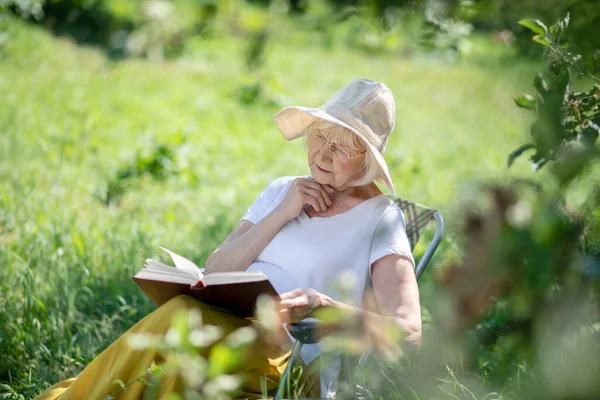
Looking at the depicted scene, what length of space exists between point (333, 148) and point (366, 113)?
197mm

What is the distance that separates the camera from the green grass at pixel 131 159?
390 centimetres

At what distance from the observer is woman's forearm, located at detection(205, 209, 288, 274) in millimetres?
3143

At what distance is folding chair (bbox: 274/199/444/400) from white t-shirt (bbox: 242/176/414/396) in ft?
0.60

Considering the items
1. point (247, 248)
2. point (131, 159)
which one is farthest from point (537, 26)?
point (131, 159)

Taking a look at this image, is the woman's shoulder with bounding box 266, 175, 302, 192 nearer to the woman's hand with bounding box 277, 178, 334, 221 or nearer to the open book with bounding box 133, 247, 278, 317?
the woman's hand with bounding box 277, 178, 334, 221

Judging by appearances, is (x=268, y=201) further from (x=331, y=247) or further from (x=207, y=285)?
(x=207, y=285)

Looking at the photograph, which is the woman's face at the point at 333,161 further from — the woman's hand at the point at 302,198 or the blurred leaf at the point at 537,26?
the blurred leaf at the point at 537,26

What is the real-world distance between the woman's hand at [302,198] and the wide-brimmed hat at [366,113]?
244 millimetres

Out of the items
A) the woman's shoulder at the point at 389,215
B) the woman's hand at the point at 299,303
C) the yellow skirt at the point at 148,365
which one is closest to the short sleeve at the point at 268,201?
the woman's shoulder at the point at 389,215

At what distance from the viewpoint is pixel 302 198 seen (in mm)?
3125

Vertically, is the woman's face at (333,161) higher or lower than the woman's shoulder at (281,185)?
higher

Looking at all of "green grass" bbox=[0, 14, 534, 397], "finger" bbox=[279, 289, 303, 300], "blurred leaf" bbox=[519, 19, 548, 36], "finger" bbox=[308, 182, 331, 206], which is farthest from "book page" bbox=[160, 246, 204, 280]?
"blurred leaf" bbox=[519, 19, 548, 36]

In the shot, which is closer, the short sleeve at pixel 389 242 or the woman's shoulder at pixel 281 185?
the short sleeve at pixel 389 242

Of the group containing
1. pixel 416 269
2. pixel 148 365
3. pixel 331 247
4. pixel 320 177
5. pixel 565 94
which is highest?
pixel 565 94
